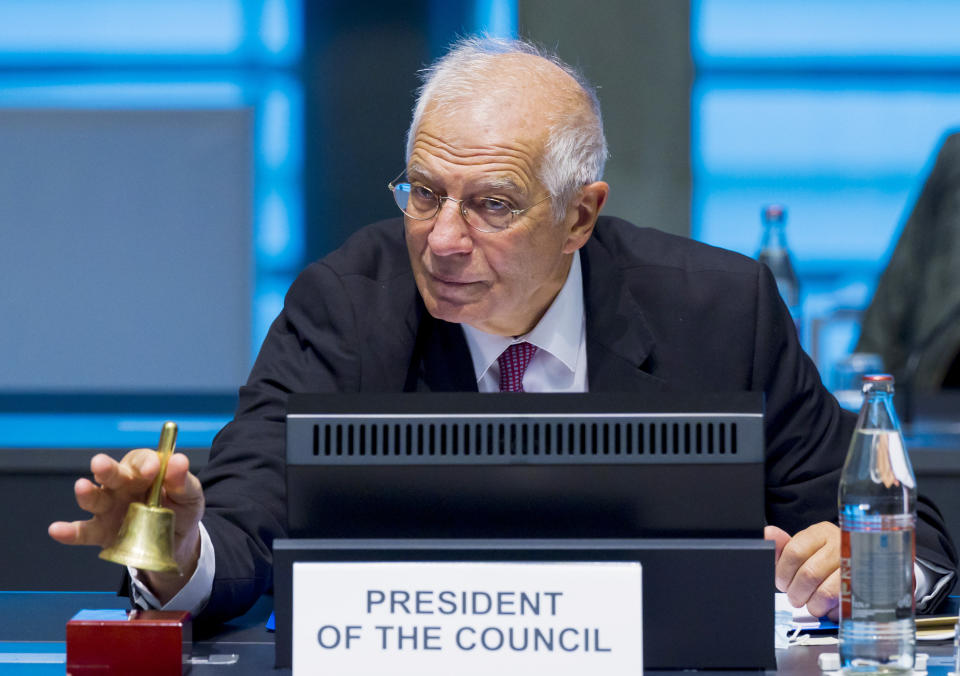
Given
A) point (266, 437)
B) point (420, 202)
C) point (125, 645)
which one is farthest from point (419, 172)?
point (125, 645)

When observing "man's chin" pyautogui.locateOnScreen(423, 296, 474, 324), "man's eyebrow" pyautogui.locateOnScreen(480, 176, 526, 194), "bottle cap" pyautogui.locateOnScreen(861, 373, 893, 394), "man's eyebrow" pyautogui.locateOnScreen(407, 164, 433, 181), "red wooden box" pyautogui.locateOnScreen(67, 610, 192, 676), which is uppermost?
"man's eyebrow" pyautogui.locateOnScreen(407, 164, 433, 181)

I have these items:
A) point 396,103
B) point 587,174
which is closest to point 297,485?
point 587,174

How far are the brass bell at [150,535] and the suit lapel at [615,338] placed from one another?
0.76m

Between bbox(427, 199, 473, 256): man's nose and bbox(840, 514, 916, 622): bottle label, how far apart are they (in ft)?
2.18

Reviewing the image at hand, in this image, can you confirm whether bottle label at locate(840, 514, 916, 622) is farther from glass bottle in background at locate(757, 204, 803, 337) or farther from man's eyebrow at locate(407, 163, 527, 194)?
glass bottle in background at locate(757, 204, 803, 337)

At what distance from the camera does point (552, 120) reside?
61.5 inches

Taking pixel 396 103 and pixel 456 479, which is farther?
pixel 396 103

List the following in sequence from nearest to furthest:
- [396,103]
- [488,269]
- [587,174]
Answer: [488,269] < [587,174] < [396,103]

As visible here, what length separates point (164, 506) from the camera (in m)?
1.08

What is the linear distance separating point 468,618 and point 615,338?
0.80 meters

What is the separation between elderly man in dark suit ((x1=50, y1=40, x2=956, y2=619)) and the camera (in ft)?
4.93

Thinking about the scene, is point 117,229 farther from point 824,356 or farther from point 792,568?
point 792,568

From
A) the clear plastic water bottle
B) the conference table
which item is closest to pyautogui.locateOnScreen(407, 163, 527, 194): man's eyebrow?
the conference table

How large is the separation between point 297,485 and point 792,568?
532 millimetres
